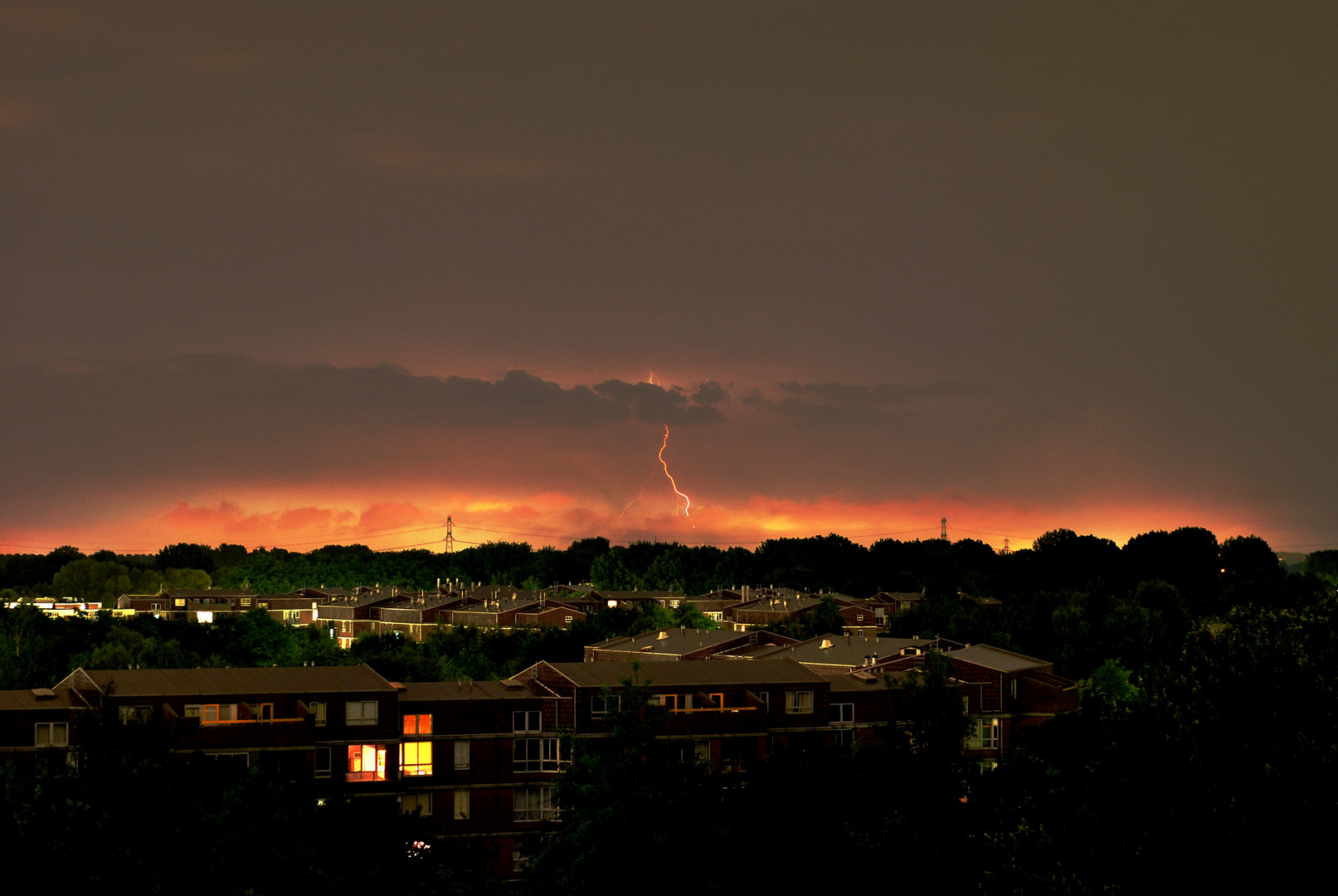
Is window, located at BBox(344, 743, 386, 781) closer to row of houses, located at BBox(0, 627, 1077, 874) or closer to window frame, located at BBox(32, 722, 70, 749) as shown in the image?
row of houses, located at BBox(0, 627, 1077, 874)

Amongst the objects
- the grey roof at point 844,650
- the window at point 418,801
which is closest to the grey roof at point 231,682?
the window at point 418,801

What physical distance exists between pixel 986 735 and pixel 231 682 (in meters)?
26.6

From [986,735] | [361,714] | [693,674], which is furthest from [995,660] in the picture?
[361,714]

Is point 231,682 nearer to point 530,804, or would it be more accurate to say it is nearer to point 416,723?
point 416,723

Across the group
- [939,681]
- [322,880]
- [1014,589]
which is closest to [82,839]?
[322,880]

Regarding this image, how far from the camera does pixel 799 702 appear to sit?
149 feet

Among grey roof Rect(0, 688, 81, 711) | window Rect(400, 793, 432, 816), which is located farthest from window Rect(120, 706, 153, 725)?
window Rect(400, 793, 432, 816)

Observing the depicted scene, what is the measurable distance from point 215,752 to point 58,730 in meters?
4.19

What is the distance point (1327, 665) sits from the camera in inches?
931

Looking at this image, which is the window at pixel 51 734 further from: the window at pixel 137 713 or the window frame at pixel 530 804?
the window frame at pixel 530 804

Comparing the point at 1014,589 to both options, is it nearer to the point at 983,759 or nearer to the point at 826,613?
the point at 826,613

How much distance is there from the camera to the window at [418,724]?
41.0m

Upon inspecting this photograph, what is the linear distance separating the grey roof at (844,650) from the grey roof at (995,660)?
3.68 meters

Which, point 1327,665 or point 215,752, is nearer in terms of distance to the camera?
point 1327,665
